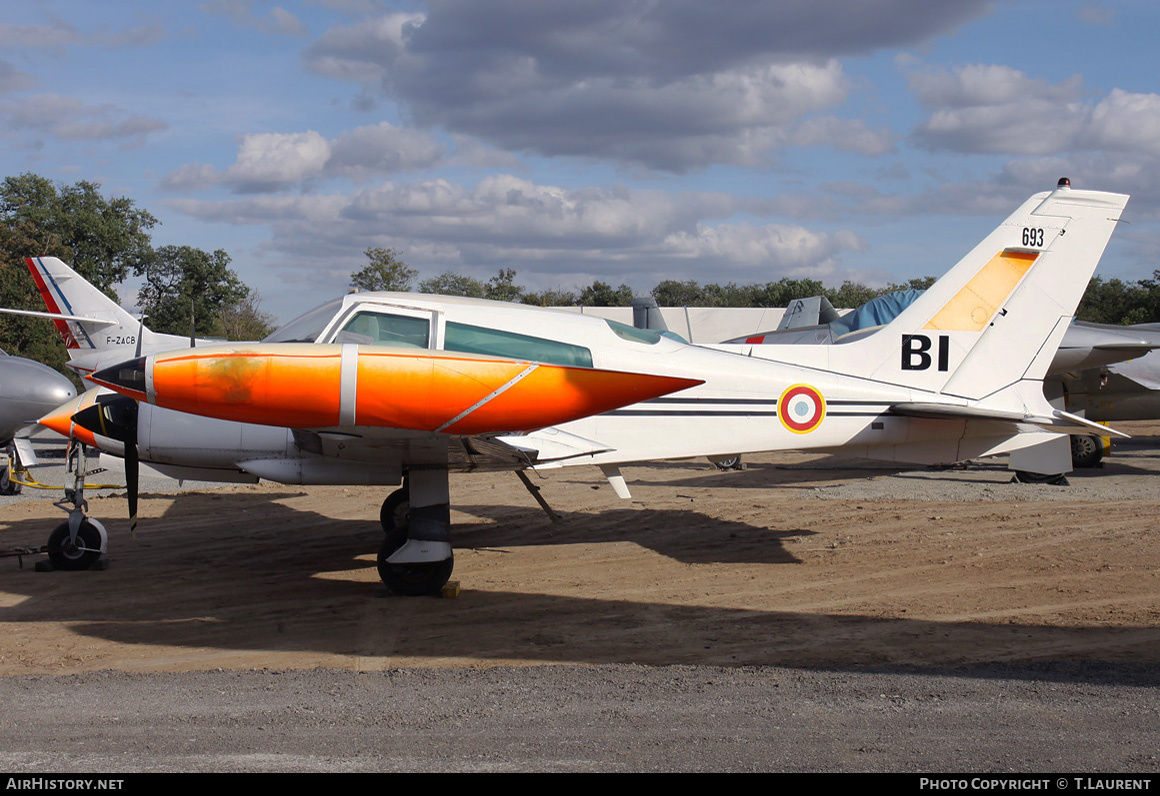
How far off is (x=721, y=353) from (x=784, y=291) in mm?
63553

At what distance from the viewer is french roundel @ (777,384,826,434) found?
27.3ft

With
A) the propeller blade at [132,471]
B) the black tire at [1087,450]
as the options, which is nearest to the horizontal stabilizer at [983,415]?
the propeller blade at [132,471]

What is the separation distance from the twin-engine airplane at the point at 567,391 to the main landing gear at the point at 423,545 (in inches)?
0.7

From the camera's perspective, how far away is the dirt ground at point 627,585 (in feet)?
18.9

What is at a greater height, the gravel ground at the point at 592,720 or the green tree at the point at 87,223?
the green tree at the point at 87,223

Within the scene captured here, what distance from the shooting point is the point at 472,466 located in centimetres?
792

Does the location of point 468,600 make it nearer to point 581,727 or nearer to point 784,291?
point 581,727

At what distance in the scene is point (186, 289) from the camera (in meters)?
54.6

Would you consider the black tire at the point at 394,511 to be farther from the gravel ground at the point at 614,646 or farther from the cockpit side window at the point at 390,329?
the cockpit side window at the point at 390,329

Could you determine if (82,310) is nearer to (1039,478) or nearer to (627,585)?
(627,585)

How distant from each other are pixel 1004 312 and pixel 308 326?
23.6ft

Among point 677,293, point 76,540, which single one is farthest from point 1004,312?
point 677,293

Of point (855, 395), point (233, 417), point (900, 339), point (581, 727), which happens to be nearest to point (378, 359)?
point (233, 417)

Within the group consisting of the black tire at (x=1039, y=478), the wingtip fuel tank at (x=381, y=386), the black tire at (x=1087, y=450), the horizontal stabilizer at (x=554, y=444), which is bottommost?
the black tire at (x=1039, y=478)
